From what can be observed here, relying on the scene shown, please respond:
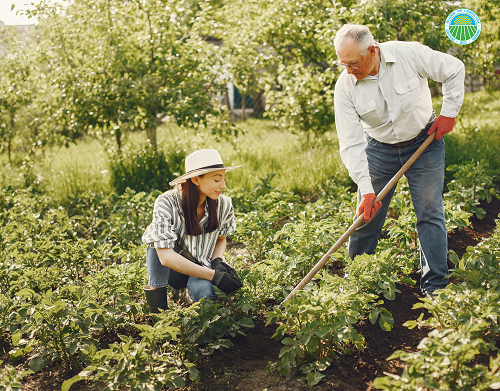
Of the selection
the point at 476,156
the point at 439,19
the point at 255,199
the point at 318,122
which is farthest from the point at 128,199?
the point at 439,19

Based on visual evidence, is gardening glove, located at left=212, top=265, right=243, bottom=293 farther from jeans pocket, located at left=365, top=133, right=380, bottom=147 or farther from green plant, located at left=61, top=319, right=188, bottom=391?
jeans pocket, located at left=365, top=133, right=380, bottom=147

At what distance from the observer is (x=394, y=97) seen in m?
2.95

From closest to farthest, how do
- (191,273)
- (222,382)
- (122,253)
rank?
(222,382)
(191,273)
(122,253)

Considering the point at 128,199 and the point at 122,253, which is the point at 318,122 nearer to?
the point at 128,199

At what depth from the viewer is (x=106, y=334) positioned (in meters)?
3.05

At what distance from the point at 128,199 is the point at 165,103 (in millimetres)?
1712

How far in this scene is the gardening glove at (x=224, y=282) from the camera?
288cm

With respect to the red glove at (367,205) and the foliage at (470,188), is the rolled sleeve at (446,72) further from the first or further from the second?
the foliage at (470,188)

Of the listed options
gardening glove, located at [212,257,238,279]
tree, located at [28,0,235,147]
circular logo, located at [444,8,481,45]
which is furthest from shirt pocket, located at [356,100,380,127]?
circular logo, located at [444,8,481,45]

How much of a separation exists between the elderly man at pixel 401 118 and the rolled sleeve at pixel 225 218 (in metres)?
0.84

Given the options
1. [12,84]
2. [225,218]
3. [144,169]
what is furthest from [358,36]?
[12,84]

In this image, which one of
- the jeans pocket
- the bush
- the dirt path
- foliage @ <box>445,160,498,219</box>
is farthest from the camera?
the bush

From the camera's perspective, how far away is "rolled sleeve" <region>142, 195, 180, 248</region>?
2.87 meters

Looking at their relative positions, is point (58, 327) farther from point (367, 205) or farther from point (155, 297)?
point (367, 205)
